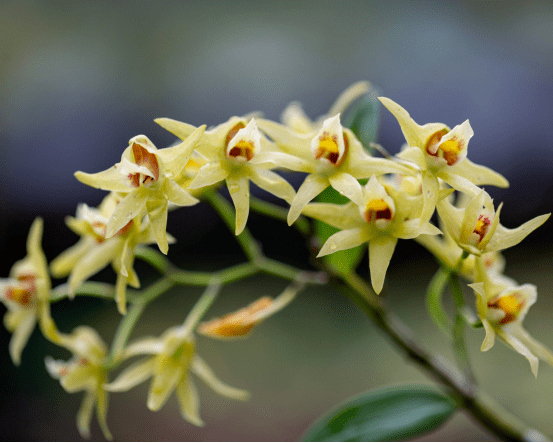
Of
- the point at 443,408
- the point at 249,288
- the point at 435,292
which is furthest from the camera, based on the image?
the point at 249,288

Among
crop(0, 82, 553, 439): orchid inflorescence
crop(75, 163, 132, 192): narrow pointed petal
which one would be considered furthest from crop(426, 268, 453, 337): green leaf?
crop(75, 163, 132, 192): narrow pointed petal

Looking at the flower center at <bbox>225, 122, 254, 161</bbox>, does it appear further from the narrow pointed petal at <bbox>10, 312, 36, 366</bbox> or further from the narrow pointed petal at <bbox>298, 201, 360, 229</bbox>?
the narrow pointed petal at <bbox>10, 312, 36, 366</bbox>

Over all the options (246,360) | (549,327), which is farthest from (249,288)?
(549,327)

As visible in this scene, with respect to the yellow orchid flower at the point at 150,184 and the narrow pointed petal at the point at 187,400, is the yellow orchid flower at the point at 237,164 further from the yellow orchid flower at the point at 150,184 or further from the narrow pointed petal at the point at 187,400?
the narrow pointed petal at the point at 187,400

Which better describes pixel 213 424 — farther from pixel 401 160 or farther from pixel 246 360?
pixel 401 160

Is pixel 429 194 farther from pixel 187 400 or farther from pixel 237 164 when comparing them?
pixel 187 400

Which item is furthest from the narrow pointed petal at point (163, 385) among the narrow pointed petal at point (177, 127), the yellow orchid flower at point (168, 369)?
the narrow pointed petal at point (177, 127)
